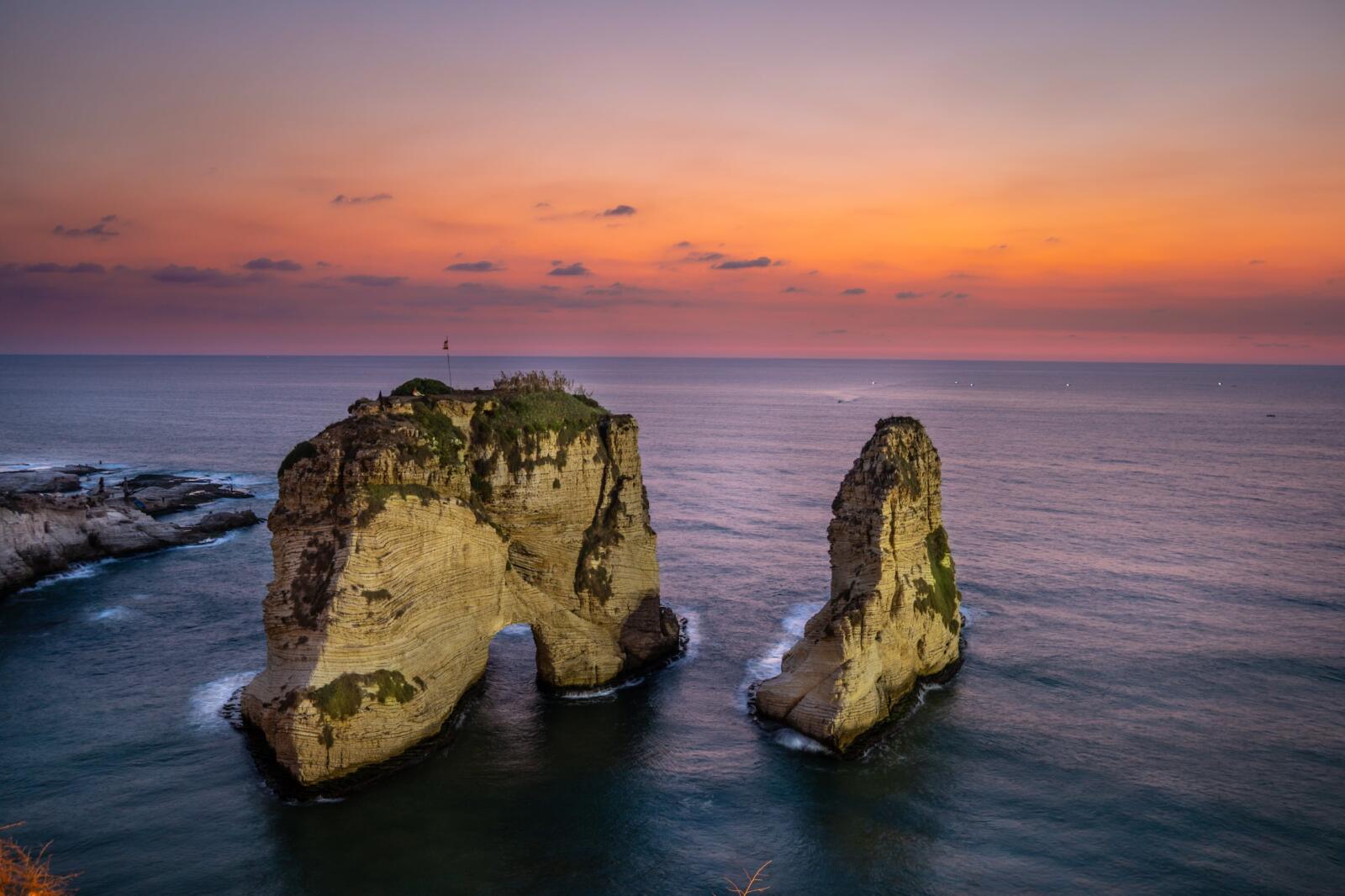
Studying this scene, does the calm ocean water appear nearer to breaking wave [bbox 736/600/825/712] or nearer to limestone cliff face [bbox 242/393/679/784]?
breaking wave [bbox 736/600/825/712]

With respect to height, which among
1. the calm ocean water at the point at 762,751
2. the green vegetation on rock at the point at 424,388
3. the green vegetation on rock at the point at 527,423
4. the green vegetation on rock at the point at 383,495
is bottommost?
the calm ocean water at the point at 762,751

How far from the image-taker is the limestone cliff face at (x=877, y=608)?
1164 inches

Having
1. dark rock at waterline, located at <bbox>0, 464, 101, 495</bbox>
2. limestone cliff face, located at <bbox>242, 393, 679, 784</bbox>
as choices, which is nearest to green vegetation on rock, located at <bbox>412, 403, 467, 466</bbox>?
limestone cliff face, located at <bbox>242, 393, 679, 784</bbox>

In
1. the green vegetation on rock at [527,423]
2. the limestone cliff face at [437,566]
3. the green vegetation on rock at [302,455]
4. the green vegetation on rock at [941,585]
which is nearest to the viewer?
the limestone cliff face at [437,566]

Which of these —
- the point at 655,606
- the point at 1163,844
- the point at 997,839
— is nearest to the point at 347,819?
the point at 655,606

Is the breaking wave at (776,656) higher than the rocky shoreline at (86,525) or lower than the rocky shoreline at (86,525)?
lower

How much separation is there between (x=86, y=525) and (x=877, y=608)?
2106 inches

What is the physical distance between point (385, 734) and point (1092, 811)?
23320 mm

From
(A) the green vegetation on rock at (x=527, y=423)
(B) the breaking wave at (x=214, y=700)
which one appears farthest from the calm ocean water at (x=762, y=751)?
(A) the green vegetation on rock at (x=527, y=423)

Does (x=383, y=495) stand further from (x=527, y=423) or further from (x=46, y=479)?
(x=46, y=479)

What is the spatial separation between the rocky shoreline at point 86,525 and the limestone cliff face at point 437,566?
30.4 m

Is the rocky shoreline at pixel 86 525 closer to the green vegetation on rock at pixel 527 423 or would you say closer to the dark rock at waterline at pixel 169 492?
the dark rock at waterline at pixel 169 492

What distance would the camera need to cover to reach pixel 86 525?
178 ft

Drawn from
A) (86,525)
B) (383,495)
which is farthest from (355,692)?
(86,525)
